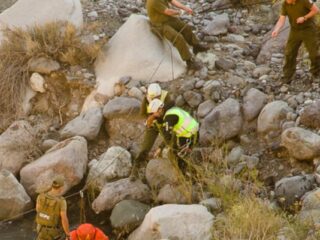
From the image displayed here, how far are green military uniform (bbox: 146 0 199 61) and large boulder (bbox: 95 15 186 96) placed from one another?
0.31 m

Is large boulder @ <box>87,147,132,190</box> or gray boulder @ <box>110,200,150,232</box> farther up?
gray boulder @ <box>110,200,150,232</box>

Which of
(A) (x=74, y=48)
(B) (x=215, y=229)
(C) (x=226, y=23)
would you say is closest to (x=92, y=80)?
(A) (x=74, y=48)

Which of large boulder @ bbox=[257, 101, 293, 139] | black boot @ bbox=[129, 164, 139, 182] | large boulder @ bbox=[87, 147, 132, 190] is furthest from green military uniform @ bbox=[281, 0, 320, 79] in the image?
large boulder @ bbox=[87, 147, 132, 190]

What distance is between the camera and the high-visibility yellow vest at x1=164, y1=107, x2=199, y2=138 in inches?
312

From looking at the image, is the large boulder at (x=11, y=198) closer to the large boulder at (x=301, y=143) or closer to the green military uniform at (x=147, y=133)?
the green military uniform at (x=147, y=133)

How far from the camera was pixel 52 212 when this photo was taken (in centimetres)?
709

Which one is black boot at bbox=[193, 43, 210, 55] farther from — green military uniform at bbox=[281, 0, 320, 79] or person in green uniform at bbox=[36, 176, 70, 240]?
person in green uniform at bbox=[36, 176, 70, 240]

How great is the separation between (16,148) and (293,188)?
4.04 meters

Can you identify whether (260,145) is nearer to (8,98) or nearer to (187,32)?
(187,32)

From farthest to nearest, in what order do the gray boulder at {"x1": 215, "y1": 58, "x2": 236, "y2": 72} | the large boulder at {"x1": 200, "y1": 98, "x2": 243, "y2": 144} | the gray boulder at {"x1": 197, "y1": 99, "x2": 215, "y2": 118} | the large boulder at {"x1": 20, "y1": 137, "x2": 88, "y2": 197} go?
the gray boulder at {"x1": 215, "y1": 58, "x2": 236, "y2": 72} < the gray boulder at {"x1": 197, "y1": 99, "x2": 215, "y2": 118} < the large boulder at {"x1": 20, "y1": 137, "x2": 88, "y2": 197} < the large boulder at {"x1": 200, "y1": 98, "x2": 243, "y2": 144}

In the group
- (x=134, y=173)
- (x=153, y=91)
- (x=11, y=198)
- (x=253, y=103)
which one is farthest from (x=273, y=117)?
(x=11, y=198)

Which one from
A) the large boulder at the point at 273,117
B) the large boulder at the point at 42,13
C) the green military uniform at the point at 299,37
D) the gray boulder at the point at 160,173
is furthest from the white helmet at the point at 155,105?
the large boulder at the point at 42,13

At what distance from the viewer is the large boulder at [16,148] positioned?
9062 mm

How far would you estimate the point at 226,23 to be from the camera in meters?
10.2
